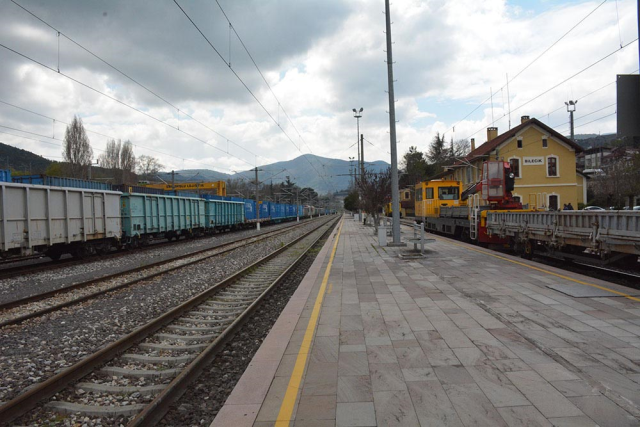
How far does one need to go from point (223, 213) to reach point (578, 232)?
96.5 feet

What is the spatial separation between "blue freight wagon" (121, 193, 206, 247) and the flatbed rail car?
53.4ft

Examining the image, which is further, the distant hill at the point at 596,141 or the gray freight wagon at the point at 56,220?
the distant hill at the point at 596,141

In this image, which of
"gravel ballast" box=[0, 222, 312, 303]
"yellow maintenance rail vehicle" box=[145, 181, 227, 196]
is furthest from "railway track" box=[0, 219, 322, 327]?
"yellow maintenance rail vehicle" box=[145, 181, 227, 196]

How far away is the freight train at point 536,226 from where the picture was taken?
7.49m

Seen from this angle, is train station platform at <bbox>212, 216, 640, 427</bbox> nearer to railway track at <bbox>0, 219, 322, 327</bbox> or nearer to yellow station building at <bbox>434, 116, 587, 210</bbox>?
railway track at <bbox>0, 219, 322, 327</bbox>

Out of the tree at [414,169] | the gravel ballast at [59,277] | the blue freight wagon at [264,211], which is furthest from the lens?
the tree at [414,169]

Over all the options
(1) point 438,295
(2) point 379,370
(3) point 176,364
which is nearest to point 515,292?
(1) point 438,295

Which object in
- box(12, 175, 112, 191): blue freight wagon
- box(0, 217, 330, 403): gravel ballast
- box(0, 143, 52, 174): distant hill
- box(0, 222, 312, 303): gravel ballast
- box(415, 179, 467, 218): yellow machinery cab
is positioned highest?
box(0, 143, 52, 174): distant hill

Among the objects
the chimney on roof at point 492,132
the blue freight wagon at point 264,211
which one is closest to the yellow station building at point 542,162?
the chimney on roof at point 492,132

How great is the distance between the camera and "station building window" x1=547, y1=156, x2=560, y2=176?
119 feet

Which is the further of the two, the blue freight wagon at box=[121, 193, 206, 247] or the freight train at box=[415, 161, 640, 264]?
the blue freight wagon at box=[121, 193, 206, 247]

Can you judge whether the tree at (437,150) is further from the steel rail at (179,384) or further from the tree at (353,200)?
the steel rail at (179,384)

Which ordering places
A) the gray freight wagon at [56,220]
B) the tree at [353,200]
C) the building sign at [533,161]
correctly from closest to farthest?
the gray freight wagon at [56,220]
the building sign at [533,161]
the tree at [353,200]

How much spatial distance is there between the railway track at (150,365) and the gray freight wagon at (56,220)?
25.9 feet
